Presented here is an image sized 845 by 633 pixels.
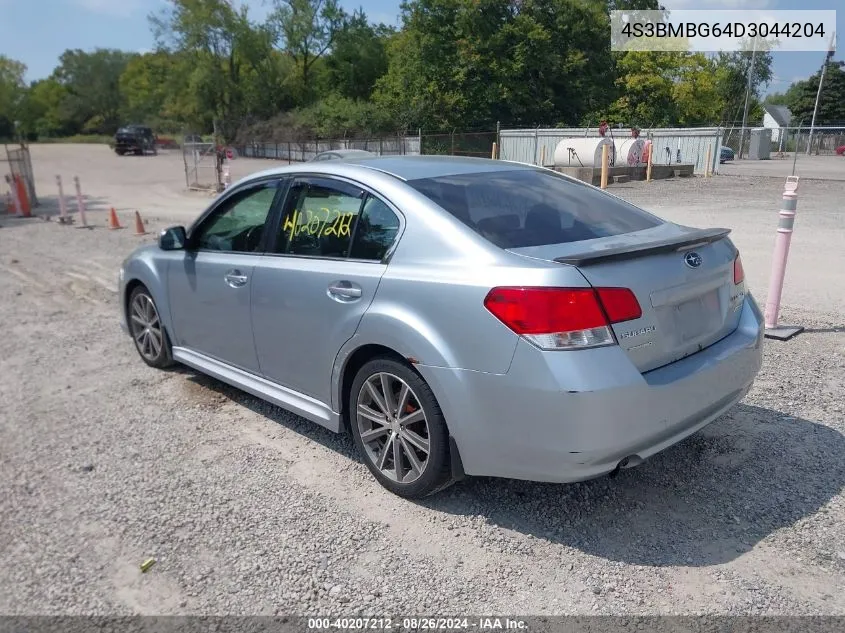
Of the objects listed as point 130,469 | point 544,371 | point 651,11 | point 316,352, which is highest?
point 651,11

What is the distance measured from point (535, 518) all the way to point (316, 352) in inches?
55.9

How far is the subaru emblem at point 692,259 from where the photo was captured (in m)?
3.09

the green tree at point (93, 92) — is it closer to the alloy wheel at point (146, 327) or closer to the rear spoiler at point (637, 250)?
the alloy wheel at point (146, 327)

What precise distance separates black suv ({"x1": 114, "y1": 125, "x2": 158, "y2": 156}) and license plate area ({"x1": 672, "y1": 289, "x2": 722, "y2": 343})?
58.0 meters

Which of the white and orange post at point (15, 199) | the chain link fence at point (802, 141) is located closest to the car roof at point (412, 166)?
the white and orange post at point (15, 199)

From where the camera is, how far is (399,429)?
3.29 meters

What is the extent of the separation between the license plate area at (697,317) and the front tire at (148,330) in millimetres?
3794

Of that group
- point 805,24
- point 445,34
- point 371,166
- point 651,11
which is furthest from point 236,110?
point 371,166

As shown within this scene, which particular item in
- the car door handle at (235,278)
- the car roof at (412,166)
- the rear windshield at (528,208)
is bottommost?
the car door handle at (235,278)

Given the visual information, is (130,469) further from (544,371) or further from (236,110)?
(236,110)

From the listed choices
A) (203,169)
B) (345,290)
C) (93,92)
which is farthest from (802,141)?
(93,92)

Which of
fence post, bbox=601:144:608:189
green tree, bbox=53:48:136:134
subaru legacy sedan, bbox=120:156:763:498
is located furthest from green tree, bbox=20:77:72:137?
subaru legacy sedan, bbox=120:156:763:498

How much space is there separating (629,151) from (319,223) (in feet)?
76.8

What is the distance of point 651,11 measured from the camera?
55.9m
